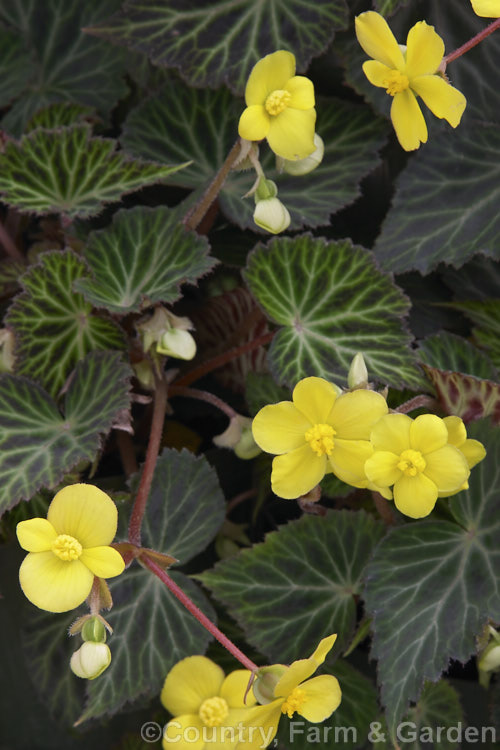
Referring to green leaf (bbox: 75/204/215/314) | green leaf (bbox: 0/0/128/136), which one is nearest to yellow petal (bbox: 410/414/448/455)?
green leaf (bbox: 75/204/215/314)

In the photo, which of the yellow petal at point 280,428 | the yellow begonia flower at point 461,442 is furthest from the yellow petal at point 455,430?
the yellow petal at point 280,428

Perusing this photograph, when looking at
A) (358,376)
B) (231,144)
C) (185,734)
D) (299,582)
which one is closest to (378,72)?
(358,376)

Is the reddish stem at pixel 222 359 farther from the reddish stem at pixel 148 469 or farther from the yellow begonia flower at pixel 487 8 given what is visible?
the yellow begonia flower at pixel 487 8

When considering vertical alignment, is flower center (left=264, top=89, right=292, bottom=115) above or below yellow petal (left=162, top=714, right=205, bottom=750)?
above

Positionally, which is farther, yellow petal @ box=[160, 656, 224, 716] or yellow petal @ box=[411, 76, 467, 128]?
yellow petal @ box=[160, 656, 224, 716]

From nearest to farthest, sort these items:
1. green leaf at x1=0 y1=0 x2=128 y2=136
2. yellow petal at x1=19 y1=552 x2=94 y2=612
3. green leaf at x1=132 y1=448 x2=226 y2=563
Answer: yellow petal at x1=19 y1=552 x2=94 y2=612
green leaf at x1=132 y1=448 x2=226 y2=563
green leaf at x1=0 y1=0 x2=128 y2=136

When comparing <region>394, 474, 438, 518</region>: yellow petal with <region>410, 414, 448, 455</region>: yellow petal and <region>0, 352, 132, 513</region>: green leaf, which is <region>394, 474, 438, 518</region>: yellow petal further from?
<region>0, 352, 132, 513</region>: green leaf

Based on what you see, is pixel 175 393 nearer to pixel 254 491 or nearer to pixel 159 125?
pixel 254 491
